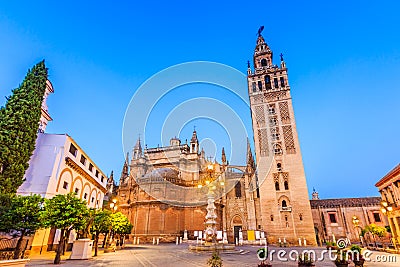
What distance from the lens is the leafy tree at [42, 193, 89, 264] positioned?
1130cm

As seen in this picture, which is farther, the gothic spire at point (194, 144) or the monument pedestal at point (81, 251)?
the gothic spire at point (194, 144)

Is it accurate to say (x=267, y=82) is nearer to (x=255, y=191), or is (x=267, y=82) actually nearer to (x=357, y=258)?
(x=255, y=191)

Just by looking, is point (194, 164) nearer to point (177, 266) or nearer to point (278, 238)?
point (278, 238)

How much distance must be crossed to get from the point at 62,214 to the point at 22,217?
5.47 feet

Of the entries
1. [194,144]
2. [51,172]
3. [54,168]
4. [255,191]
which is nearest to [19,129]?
[54,168]

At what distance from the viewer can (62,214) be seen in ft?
38.0

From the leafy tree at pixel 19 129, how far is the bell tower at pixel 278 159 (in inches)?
1116

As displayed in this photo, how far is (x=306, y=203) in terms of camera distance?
99.8 ft

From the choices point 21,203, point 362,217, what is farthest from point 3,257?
point 362,217

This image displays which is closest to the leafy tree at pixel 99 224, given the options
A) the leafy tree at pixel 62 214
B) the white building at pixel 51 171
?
the leafy tree at pixel 62 214

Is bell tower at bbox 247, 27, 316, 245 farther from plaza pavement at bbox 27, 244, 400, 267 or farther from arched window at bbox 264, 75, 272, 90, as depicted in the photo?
plaza pavement at bbox 27, 244, 400, 267

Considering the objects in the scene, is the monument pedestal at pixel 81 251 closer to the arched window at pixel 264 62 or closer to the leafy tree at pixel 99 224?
the leafy tree at pixel 99 224

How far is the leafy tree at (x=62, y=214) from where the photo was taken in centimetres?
1130

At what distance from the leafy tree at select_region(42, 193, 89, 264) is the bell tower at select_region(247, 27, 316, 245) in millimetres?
25808
